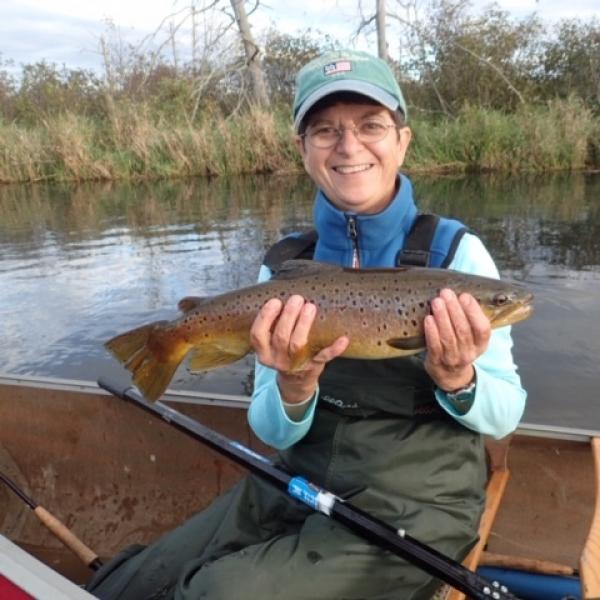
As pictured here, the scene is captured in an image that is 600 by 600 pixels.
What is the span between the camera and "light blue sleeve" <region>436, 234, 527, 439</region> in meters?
2.09

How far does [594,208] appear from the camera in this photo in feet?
42.7

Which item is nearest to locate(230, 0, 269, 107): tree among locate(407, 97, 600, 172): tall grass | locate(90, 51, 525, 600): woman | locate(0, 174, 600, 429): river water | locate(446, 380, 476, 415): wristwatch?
locate(407, 97, 600, 172): tall grass

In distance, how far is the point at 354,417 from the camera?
2.22m

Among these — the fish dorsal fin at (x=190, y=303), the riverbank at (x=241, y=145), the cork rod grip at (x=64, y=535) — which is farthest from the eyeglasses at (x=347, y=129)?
the riverbank at (x=241, y=145)

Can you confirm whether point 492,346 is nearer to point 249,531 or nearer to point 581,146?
point 249,531

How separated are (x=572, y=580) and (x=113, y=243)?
10.3 m

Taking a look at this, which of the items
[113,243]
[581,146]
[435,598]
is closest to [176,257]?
[113,243]

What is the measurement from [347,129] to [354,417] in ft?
3.32

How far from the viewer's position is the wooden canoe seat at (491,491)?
2266 millimetres

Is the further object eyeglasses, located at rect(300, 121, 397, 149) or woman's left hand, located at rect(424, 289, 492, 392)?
eyeglasses, located at rect(300, 121, 397, 149)

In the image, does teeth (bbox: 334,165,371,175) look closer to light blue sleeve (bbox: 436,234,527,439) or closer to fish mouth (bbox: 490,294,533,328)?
light blue sleeve (bbox: 436,234,527,439)

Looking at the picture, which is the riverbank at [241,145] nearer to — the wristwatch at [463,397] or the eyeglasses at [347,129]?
the eyeglasses at [347,129]

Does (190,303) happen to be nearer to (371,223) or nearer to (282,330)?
(282,330)

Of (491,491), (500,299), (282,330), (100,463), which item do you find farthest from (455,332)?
(100,463)
